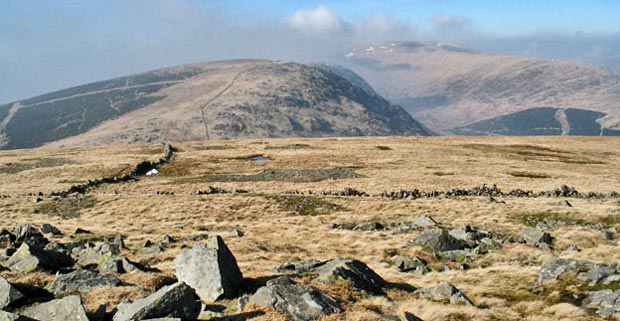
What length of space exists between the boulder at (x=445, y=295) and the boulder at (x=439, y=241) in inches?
410

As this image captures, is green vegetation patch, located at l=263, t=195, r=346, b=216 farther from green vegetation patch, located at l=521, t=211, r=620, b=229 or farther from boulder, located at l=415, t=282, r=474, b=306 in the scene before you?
boulder, located at l=415, t=282, r=474, b=306

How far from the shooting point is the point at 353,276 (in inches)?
749

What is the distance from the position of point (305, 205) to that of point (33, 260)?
29.2 metres

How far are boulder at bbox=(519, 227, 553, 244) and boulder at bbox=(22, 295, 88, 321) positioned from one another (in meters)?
28.1

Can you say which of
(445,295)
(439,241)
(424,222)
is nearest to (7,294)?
(445,295)

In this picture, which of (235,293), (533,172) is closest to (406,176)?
(533,172)

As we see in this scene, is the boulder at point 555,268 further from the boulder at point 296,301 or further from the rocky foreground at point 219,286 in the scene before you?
the boulder at point 296,301

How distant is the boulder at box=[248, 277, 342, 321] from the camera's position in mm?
14773

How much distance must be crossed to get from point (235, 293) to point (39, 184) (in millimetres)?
59690

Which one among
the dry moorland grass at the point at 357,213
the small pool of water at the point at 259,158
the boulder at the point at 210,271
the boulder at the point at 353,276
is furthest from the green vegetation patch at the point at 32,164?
the boulder at the point at 353,276

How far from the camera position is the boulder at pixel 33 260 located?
19812 millimetres

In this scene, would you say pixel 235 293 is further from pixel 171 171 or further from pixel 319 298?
pixel 171 171

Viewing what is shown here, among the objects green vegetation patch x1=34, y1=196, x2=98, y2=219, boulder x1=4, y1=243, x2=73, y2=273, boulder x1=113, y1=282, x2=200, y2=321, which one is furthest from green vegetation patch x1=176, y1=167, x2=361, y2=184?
boulder x1=113, y1=282, x2=200, y2=321

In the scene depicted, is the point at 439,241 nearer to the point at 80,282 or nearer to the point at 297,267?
the point at 297,267
